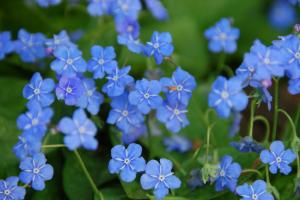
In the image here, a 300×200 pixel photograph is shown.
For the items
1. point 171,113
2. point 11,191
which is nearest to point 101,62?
point 171,113

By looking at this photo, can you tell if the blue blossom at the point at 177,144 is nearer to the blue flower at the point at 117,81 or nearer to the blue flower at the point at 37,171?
the blue flower at the point at 117,81

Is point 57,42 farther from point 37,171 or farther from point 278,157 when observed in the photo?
point 278,157

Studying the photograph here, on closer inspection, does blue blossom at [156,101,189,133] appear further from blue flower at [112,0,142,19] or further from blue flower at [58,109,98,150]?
blue flower at [112,0,142,19]

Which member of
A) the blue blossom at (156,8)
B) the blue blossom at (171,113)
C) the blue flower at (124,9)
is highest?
the blue blossom at (156,8)

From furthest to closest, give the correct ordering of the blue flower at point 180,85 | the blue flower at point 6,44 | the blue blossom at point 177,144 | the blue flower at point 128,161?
the blue blossom at point 177,144 < the blue flower at point 6,44 < the blue flower at point 180,85 < the blue flower at point 128,161

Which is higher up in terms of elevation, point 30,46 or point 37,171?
point 30,46

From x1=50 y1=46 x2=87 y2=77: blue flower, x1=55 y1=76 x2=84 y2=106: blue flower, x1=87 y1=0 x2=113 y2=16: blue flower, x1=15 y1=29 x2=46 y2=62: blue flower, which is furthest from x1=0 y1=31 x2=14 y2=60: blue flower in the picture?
x1=55 y1=76 x2=84 y2=106: blue flower

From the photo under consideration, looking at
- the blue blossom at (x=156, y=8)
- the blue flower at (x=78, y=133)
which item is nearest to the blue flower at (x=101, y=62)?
the blue flower at (x=78, y=133)
